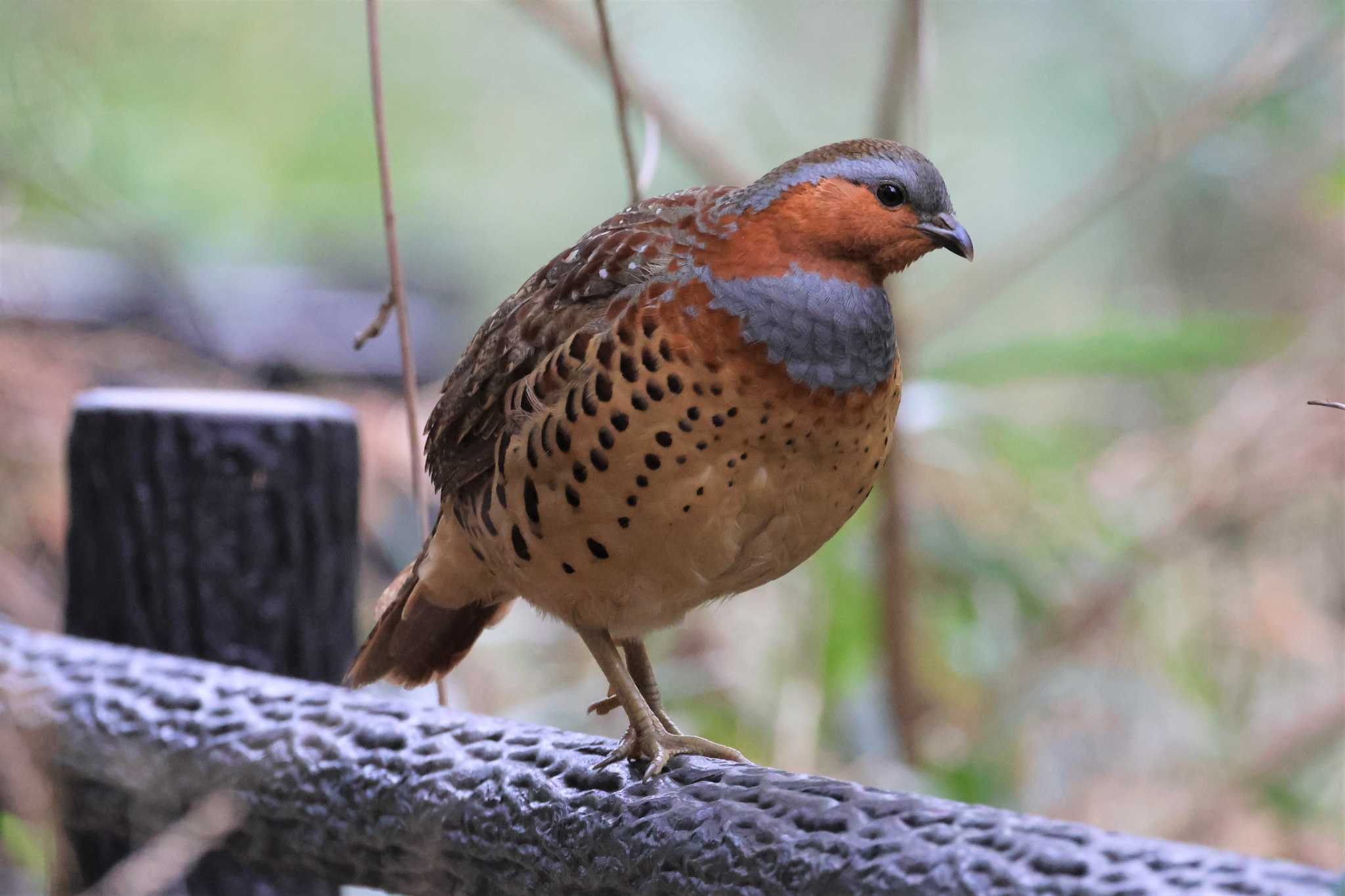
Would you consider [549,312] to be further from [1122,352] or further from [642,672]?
[1122,352]

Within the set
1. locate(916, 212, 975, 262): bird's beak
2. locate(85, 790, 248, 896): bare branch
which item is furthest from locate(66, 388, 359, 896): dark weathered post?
locate(916, 212, 975, 262): bird's beak

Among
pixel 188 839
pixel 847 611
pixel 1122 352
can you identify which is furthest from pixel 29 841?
pixel 1122 352

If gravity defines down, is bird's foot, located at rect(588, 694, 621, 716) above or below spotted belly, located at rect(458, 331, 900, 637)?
below

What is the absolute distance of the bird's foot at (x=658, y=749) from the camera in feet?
5.06

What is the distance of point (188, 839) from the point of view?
174 cm

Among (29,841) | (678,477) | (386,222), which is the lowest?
(29,841)

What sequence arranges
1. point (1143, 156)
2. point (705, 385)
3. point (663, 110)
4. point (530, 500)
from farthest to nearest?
point (1143, 156) → point (663, 110) → point (530, 500) → point (705, 385)

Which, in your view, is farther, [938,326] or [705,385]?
[938,326]

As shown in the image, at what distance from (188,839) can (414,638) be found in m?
0.42

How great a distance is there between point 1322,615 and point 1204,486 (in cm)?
75

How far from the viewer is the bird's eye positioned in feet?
4.61

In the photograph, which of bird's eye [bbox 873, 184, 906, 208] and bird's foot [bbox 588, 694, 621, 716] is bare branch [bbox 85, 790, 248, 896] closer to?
bird's foot [bbox 588, 694, 621, 716]

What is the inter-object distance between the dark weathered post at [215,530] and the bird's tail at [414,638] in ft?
0.98

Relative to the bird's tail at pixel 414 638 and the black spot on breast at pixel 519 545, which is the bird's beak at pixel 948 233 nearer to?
the black spot on breast at pixel 519 545
